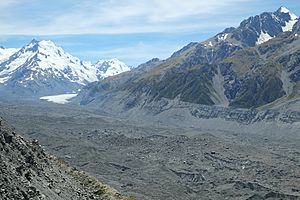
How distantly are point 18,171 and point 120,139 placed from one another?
156 metres

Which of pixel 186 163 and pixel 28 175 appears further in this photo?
pixel 186 163

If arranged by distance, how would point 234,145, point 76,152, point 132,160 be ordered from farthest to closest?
point 234,145
point 76,152
point 132,160

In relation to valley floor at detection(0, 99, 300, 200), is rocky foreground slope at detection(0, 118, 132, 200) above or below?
above

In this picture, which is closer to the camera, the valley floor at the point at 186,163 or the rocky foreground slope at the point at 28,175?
the rocky foreground slope at the point at 28,175

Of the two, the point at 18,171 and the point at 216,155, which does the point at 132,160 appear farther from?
the point at 18,171

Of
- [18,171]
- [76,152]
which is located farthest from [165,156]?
[18,171]

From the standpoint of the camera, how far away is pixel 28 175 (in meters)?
29.5

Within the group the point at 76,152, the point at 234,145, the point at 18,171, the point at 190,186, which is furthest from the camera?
the point at 234,145

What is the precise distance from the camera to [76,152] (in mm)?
147500

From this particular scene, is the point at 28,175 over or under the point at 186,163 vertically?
over

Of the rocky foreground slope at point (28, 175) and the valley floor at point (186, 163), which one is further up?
the rocky foreground slope at point (28, 175)

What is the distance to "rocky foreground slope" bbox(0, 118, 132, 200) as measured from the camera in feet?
86.8

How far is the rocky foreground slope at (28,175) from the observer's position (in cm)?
2646

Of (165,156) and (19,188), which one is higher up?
A: (19,188)
